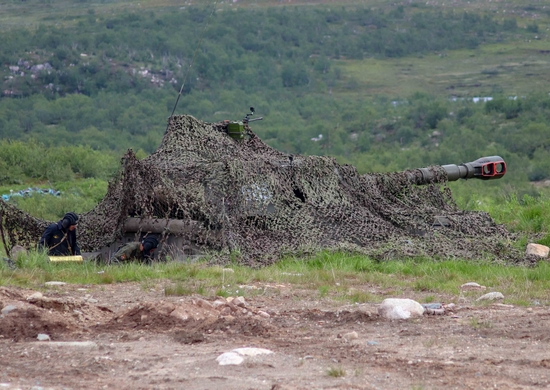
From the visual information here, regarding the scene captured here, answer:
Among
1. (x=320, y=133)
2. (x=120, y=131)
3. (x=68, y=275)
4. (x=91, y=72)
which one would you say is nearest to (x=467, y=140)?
(x=320, y=133)

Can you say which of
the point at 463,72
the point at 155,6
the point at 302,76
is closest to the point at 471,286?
the point at 302,76

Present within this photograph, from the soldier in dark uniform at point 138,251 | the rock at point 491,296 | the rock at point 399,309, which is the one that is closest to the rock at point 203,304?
the rock at point 399,309

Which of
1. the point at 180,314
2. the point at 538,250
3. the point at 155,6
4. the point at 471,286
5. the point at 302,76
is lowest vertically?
the point at 302,76

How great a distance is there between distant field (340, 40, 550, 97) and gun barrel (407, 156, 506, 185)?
5373 cm

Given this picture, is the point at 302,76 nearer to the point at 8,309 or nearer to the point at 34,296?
the point at 34,296

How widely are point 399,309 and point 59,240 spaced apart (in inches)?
197

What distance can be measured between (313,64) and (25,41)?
23.0 meters

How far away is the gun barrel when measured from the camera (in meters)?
13.0

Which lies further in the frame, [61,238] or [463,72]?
[463,72]

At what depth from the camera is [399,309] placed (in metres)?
6.99

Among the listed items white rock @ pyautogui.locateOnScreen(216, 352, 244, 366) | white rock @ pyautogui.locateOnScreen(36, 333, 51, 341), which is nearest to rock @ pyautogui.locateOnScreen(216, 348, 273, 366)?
white rock @ pyautogui.locateOnScreen(216, 352, 244, 366)

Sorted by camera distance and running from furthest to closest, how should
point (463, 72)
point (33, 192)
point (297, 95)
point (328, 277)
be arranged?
point (463, 72), point (297, 95), point (33, 192), point (328, 277)

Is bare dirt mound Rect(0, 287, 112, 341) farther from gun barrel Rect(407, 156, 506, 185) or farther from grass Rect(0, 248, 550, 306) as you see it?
gun barrel Rect(407, 156, 506, 185)

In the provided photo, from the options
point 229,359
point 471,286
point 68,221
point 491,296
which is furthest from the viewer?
point 68,221
